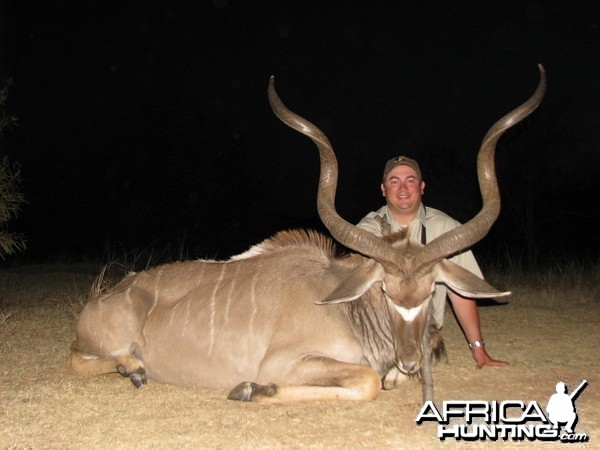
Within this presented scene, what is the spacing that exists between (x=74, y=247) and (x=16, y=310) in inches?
627

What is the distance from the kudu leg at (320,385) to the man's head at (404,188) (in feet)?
4.85

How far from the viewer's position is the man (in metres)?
4.29

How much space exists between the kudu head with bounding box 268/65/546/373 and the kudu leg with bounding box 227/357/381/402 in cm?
21

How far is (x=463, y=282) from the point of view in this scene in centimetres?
332

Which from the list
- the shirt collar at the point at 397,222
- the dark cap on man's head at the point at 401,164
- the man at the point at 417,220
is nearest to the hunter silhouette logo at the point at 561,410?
the man at the point at 417,220

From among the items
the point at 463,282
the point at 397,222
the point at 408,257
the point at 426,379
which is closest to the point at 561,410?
the point at 426,379

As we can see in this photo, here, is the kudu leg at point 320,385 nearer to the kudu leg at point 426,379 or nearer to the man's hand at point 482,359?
the kudu leg at point 426,379

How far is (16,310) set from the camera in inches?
223

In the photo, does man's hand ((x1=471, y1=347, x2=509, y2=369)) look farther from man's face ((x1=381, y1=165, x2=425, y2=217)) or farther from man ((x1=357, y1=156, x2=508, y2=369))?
man's face ((x1=381, y1=165, x2=425, y2=217))

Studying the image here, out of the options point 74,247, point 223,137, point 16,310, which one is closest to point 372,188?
point 223,137

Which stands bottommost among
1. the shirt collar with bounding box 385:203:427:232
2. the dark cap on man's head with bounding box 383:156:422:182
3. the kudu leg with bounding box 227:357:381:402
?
the kudu leg with bounding box 227:357:381:402

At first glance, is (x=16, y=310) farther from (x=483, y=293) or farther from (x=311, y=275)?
(x=483, y=293)
